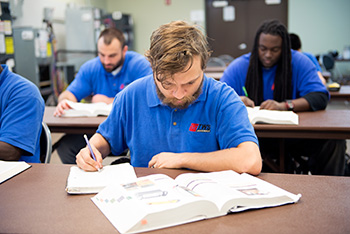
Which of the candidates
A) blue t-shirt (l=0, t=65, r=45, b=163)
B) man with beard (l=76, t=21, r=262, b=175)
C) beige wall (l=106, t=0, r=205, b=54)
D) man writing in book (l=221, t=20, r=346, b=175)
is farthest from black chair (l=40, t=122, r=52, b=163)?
beige wall (l=106, t=0, r=205, b=54)

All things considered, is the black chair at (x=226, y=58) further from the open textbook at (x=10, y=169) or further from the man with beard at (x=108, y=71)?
the open textbook at (x=10, y=169)

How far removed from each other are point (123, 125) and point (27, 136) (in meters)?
0.42

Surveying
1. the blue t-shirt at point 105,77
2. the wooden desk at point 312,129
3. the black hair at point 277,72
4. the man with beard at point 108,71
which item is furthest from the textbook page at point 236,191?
the blue t-shirt at point 105,77

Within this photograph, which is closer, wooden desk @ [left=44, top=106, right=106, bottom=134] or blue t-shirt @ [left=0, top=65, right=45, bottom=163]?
blue t-shirt @ [left=0, top=65, right=45, bottom=163]

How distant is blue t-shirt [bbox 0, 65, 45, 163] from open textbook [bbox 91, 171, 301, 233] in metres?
0.69

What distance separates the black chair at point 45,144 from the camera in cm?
170

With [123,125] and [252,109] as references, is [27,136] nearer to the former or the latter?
[123,125]

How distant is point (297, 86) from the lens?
2617 millimetres

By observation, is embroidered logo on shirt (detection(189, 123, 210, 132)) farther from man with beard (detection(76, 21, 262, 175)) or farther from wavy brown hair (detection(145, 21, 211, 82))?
wavy brown hair (detection(145, 21, 211, 82))

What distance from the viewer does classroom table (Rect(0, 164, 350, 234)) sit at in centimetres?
88

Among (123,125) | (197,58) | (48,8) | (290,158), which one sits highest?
(48,8)

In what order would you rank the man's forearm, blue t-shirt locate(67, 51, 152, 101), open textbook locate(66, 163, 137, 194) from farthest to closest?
1. blue t-shirt locate(67, 51, 152, 101)
2. the man's forearm
3. open textbook locate(66, 163, 137, 194)

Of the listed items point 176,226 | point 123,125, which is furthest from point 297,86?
point 176,226

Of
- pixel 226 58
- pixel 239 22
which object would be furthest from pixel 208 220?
pixel 239 22
